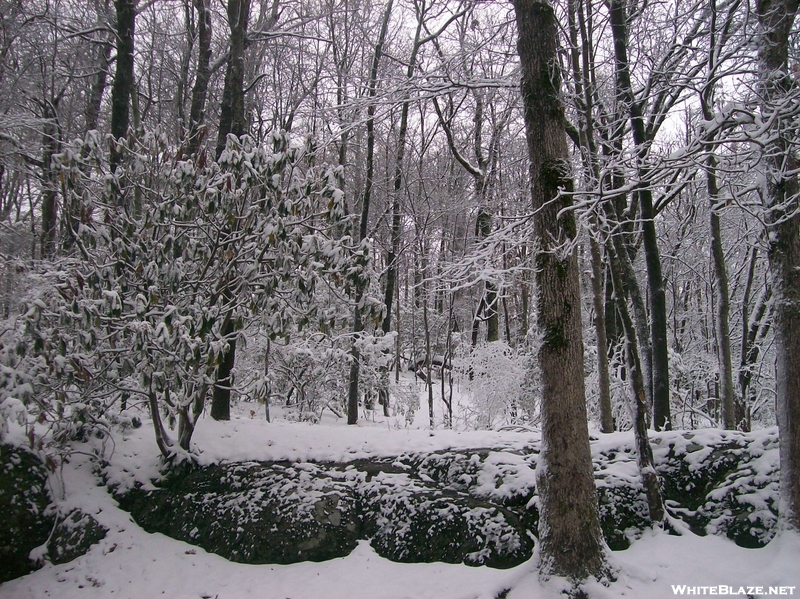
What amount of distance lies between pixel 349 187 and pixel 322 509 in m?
10.7

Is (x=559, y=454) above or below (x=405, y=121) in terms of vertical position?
below

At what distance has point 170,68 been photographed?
39.8 ft

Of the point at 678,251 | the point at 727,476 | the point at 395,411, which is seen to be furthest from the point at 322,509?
the point at 678,251

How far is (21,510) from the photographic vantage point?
454cm

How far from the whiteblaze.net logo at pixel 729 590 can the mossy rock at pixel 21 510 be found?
560 centimetres

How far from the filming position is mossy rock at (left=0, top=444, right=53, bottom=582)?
4340 millimetres

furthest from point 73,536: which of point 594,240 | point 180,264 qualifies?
point 594,240

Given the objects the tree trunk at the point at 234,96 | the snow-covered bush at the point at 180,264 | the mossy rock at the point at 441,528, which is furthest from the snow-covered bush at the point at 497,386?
the tree trunk at the point at 234,96

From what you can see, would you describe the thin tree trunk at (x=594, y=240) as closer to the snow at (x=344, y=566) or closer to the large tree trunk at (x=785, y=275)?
the snow at (x=344, y=566)

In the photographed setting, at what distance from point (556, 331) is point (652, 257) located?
278cm

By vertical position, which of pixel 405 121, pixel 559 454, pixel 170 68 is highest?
pixel 170 68

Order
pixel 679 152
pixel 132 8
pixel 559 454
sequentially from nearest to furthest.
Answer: pixel 679 152, pixel 559 454, pixel 132 8

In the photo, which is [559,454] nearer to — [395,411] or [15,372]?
[15,372]

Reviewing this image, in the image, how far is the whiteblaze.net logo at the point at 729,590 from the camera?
3.43 metres
